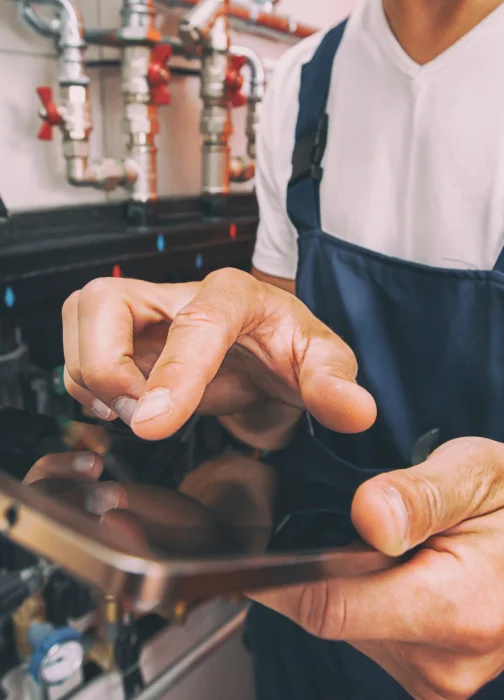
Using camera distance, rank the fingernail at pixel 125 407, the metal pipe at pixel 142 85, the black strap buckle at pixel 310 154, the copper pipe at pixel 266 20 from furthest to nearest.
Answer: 1. the copper pipe at pixel 266 20
2. the metal pipe at pixel 142 85
3. the black strap buckle at pixel 310 154
4. the fingernail at pixel 125 407

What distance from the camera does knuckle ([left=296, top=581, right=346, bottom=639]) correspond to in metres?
0.30

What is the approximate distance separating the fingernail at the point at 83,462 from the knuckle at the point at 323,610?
132 millimetres

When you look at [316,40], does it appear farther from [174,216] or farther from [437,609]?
[437,609]

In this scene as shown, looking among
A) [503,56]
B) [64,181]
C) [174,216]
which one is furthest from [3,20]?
[503,56]

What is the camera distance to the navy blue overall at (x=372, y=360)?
1.48 feet

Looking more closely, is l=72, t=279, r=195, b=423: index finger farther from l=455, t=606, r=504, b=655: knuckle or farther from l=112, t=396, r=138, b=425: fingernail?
l=455, t=606, r=504, b=655: knuckle

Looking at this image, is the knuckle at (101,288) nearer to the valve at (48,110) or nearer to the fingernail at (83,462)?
the fingernail at (83,462)

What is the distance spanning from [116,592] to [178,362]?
132 mm

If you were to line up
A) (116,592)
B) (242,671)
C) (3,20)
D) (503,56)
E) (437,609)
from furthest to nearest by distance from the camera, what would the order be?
1. (242,671)
2. (3,20)
3. (503,56)
4. (437,609)
5. (116,592)

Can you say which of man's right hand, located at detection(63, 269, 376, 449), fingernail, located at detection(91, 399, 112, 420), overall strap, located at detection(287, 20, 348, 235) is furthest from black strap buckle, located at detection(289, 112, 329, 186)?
fingernail, located at detection(91, 399, 112, 420)

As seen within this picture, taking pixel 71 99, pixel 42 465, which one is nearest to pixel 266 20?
pixel 71 99

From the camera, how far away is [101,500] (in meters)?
0.26

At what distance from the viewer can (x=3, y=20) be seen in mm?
633

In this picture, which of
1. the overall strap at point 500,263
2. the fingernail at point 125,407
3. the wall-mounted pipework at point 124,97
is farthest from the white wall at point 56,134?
the overall strap at point 500,263
